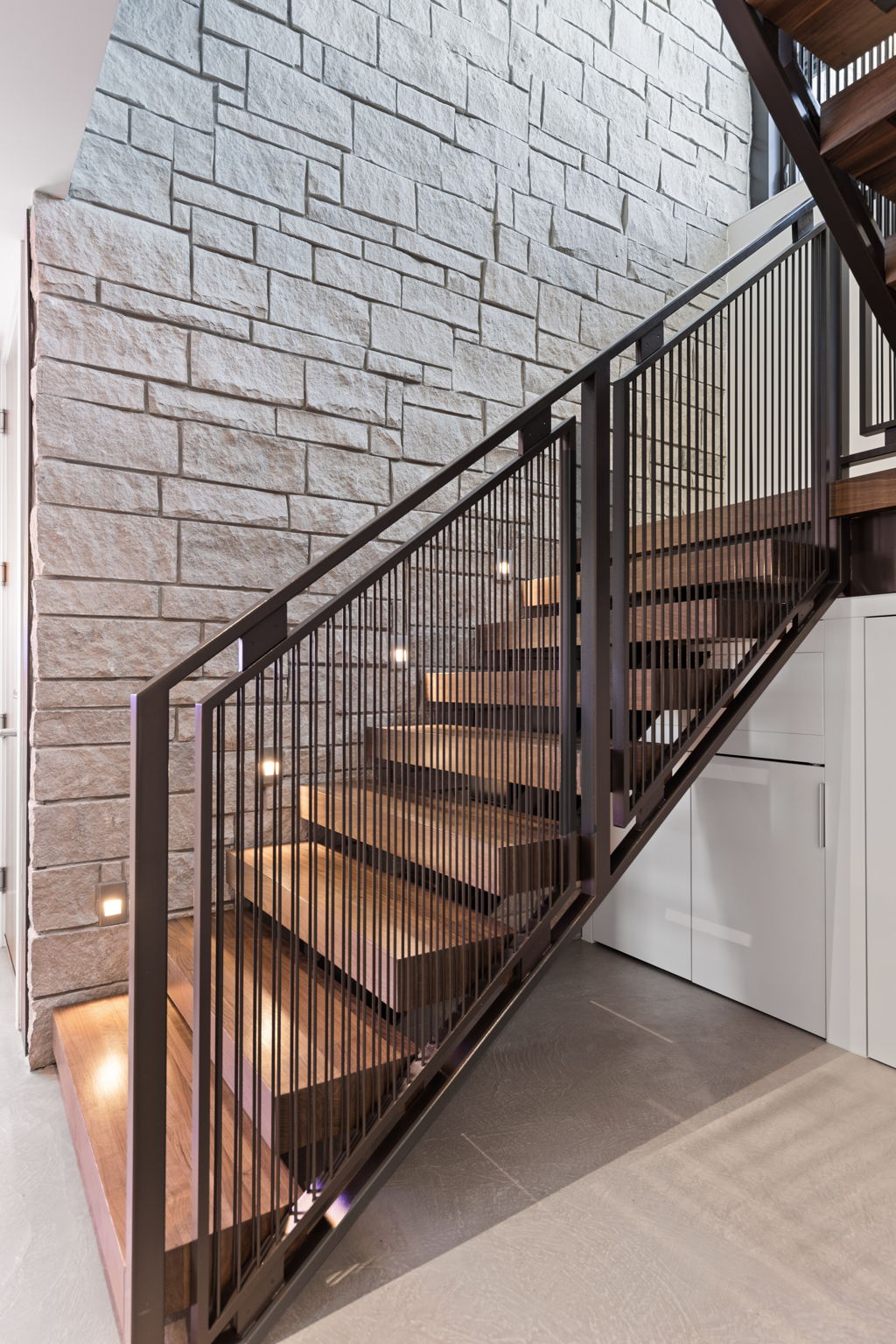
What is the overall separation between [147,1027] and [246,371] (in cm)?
203

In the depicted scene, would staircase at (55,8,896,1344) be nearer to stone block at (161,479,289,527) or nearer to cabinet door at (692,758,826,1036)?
cabinet door at (692,758,826,1036)

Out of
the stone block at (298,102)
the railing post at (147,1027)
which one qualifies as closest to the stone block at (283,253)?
the stone block at (298,102)

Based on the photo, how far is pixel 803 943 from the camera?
8.02 ft

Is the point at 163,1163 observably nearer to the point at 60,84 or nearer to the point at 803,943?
the point at 803,943

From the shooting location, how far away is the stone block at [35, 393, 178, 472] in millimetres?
2254

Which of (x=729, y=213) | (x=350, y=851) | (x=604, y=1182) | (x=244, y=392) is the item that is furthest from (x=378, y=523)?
(x=729, y=213)

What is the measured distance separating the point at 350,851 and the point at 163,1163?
59cm

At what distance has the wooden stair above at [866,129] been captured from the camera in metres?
1.60

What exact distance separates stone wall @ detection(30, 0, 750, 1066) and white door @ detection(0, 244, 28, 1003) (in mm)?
146

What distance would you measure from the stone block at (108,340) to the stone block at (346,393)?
44cm

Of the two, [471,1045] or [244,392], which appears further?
[244,392]

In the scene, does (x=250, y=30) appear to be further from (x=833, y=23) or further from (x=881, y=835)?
(x=881, y=835)

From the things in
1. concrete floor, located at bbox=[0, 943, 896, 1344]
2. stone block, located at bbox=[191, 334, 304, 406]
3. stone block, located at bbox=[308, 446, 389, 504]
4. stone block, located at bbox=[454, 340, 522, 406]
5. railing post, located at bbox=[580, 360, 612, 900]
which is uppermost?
stone block, located at bbox=[454, 340, 522, 406]

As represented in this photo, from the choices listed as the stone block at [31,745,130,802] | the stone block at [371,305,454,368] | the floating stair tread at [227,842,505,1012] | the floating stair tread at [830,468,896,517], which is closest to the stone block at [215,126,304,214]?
the stone block at [371,305,454,368]
